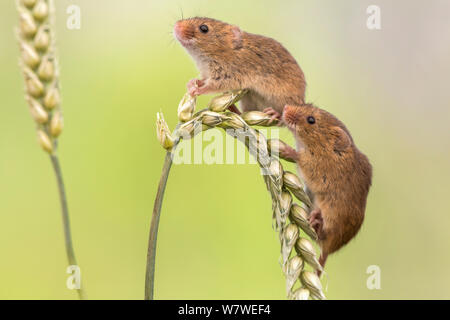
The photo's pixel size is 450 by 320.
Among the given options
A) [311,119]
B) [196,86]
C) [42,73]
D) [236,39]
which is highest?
[236,39]

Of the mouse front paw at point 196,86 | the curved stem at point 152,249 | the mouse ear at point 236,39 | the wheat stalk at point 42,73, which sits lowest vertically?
the curved stem at point 152,249

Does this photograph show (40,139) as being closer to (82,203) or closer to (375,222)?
(82,203)

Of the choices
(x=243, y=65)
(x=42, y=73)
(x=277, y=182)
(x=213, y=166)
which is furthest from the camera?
(x=213, y=166)

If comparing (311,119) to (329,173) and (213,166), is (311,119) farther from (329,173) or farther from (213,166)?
→ (213,166)

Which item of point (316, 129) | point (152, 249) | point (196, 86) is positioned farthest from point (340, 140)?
point (152, 249)

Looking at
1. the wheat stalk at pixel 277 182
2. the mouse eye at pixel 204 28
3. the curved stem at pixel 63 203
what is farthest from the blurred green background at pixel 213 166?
the curved stem at pixel 63 203

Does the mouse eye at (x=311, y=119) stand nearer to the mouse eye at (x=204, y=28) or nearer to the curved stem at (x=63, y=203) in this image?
the mouse eye at (x=204, y=28)

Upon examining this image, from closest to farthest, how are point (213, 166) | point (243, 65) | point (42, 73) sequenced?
point (42, 73) < point (243, 65) < point (213, 166)
